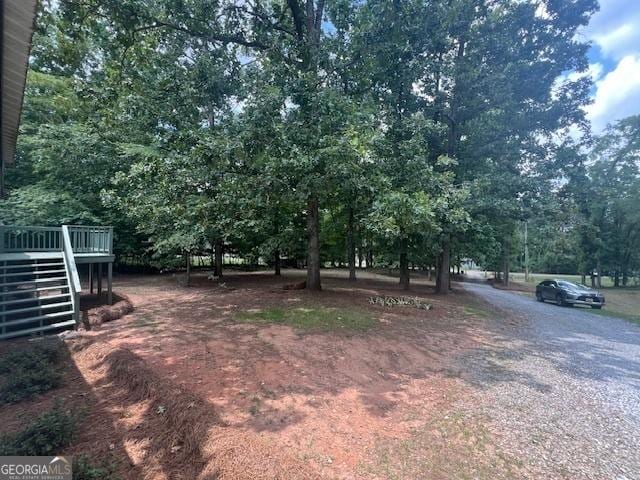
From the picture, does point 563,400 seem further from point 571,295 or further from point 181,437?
point 571,295

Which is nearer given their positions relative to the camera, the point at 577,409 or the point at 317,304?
the point at 577,409

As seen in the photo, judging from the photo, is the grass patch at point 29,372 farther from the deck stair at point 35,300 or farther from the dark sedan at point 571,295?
the dark sedan at point 571,295

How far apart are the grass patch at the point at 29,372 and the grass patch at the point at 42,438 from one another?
1.12 metres

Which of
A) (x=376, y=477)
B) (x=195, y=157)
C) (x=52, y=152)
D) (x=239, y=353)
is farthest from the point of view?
(x=52, y=152)

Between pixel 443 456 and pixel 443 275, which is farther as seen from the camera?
pixel 443 275

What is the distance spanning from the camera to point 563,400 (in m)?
4.48

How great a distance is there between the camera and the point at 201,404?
381cm

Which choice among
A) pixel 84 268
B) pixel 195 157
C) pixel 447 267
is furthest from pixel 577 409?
pixel 84 268

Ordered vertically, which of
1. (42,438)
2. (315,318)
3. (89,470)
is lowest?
(89,470)

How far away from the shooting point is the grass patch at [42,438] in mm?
2865

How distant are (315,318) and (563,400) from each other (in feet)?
16.2

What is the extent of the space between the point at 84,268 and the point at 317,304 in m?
14.7

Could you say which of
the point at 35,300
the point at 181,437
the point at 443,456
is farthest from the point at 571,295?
the point at 35,300

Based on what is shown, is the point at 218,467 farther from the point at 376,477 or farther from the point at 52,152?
the point at 52,152
